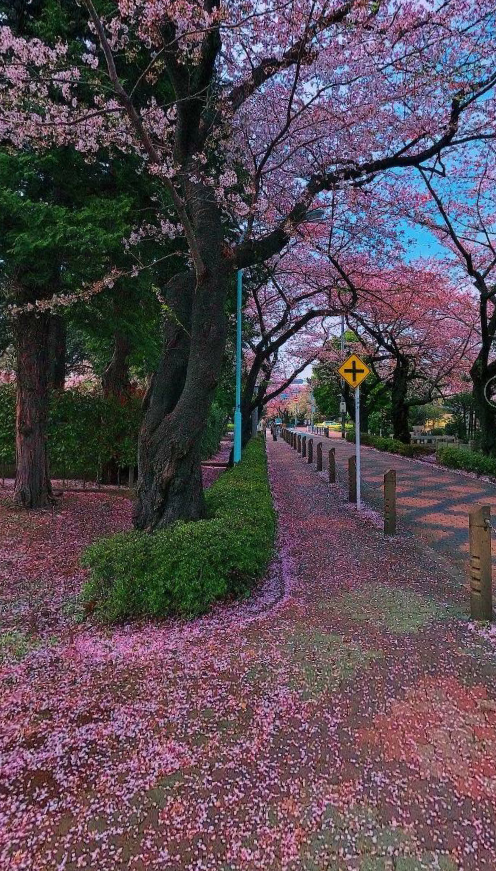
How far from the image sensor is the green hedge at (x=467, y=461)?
12.6 m

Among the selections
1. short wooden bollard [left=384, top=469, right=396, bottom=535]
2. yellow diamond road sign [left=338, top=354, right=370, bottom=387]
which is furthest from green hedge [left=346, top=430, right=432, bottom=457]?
short wooden bollard [left=384, top=469, right=396, bottom=535]

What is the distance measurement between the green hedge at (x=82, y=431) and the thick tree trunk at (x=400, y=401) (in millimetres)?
14778

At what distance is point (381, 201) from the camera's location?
10359 millimetres

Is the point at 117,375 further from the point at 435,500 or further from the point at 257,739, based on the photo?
the point at 257,739

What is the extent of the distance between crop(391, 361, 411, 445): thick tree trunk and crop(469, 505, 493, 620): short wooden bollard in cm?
1848

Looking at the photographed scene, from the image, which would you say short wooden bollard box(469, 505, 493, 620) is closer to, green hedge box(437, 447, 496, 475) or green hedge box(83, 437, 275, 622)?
green hedge box(83, 437, 275, 622)

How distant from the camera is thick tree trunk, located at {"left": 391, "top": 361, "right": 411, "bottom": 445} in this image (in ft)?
69.2

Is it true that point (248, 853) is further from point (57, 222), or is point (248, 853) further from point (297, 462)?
point (297, 462)

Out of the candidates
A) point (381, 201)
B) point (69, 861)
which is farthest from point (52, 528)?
point (381, 201)

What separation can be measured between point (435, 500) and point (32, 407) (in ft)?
26.7

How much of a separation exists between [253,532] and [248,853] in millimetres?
2747

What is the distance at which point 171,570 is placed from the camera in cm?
357

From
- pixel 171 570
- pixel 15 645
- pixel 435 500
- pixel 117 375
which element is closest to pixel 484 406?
pixel 435 500

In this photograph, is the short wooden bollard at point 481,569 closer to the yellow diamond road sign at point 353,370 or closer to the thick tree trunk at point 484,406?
the yellow diamond road sign at point 353,370
